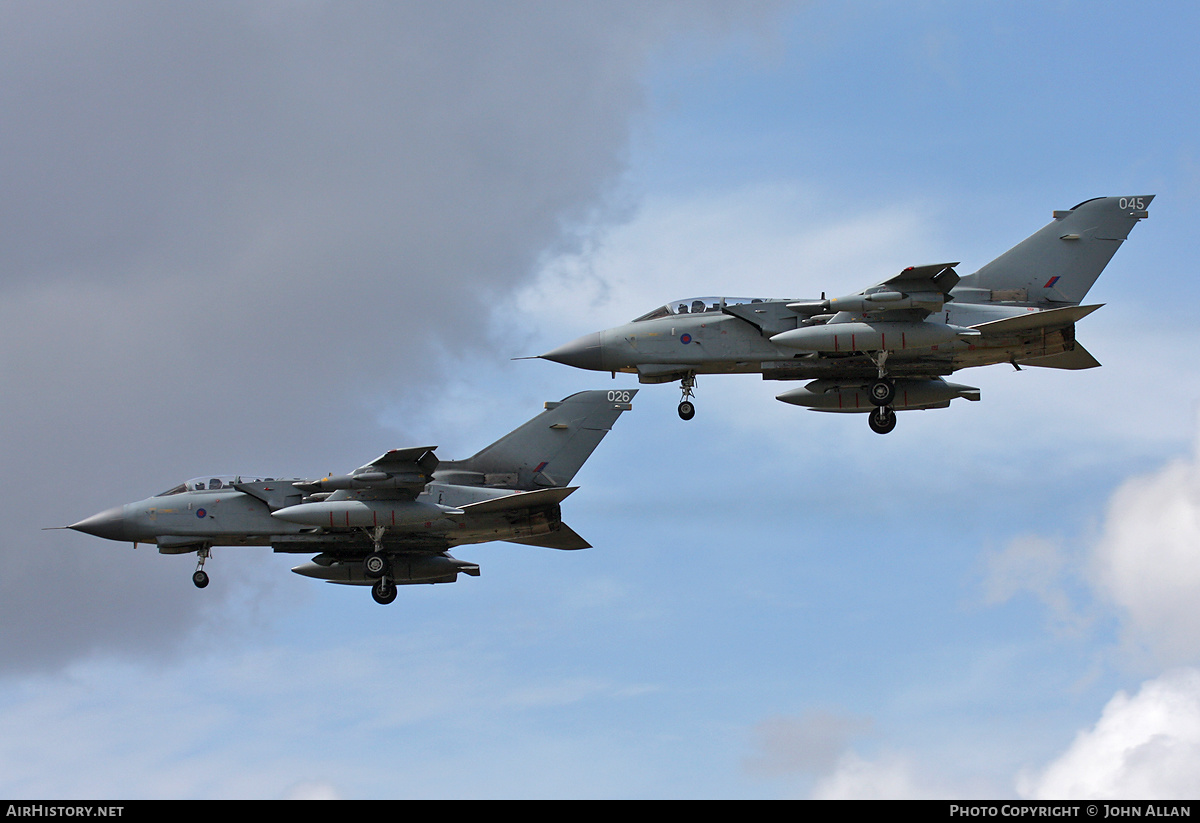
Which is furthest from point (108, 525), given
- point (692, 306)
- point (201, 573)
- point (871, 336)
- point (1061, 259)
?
point (1061, 259)

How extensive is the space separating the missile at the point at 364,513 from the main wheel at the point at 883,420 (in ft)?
42.2

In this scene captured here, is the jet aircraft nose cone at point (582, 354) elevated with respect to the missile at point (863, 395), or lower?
elevated

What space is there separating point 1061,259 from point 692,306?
1122cm

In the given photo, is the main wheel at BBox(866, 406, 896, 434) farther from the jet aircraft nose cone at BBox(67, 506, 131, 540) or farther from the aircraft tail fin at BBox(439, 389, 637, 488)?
the jet aircraft nose cone at BBox(67, 506, 131, 540)

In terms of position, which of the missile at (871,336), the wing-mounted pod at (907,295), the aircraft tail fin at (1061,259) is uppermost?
the aircraft tail fin at (1061,259)

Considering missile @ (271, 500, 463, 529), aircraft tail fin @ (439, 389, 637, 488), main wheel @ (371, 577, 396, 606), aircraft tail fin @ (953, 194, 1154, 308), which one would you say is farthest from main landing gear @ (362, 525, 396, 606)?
aircraft tail fin @ (953, 194, 1154, 308)

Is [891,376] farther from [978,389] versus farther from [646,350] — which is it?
[646,350]

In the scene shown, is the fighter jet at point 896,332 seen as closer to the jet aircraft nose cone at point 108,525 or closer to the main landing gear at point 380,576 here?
the main landing gear at point 380,576

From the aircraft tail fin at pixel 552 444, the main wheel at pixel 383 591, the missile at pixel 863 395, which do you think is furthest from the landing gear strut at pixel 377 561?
the missile at pixel 863 395

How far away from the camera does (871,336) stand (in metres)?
A: 44.7

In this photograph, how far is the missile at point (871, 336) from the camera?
146 ft

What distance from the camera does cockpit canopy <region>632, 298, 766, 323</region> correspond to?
46.6 meters
